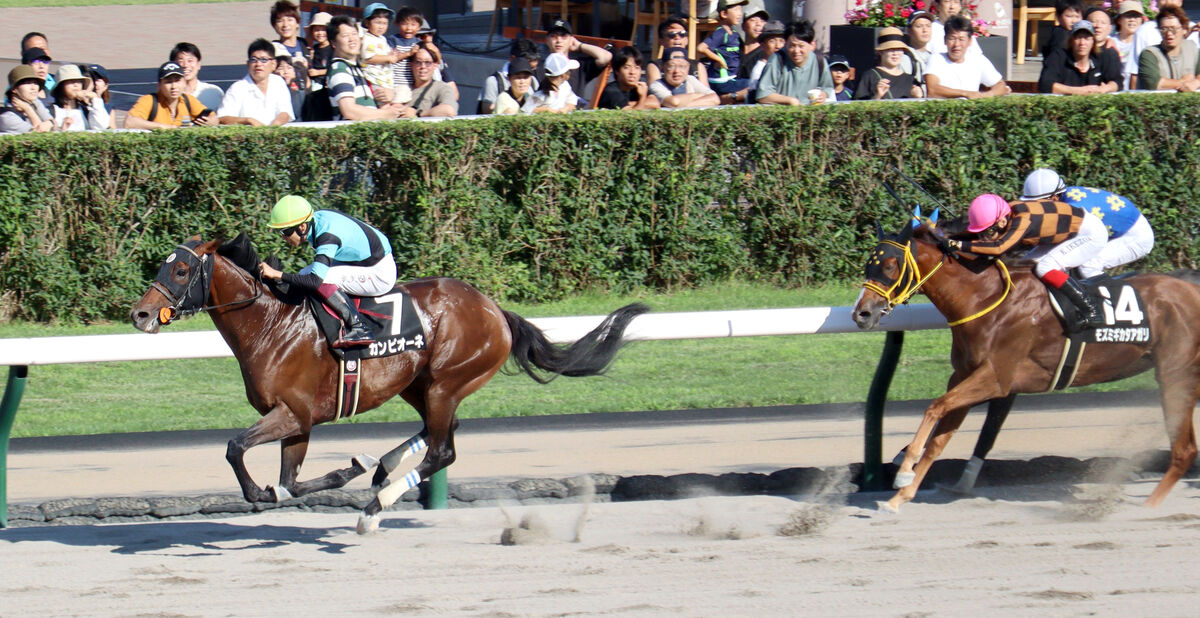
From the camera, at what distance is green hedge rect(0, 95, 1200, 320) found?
8992 millimetres

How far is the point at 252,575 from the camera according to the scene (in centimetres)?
489

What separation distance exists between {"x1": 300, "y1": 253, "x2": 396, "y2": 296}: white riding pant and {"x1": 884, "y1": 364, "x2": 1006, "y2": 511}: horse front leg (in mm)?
2264

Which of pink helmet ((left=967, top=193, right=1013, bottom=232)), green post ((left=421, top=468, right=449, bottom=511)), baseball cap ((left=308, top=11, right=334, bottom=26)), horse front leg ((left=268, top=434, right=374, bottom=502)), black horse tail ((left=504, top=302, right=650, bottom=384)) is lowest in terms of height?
green post ((left=421, top=468, right=449, bottom=511))

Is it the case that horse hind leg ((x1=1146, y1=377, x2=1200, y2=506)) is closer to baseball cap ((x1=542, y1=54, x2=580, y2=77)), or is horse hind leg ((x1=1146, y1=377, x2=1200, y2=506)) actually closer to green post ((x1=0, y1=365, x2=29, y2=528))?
green post ((x1=0, y1=365, x2=29, y2=528))

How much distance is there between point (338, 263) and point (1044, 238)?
3.04 meters

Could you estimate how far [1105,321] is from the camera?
578 centimetres

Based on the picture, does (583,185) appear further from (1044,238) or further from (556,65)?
(1044,238)

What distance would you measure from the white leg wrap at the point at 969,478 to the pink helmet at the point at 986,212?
3.41ft

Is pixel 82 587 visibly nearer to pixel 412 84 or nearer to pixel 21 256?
pixel 21 256

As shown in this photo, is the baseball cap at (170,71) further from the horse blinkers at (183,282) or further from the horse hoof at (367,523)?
the horse hoof at (367,523)

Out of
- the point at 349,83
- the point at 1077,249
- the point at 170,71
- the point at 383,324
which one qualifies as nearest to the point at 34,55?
the point at 170,71

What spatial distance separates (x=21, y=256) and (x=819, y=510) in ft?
19.3

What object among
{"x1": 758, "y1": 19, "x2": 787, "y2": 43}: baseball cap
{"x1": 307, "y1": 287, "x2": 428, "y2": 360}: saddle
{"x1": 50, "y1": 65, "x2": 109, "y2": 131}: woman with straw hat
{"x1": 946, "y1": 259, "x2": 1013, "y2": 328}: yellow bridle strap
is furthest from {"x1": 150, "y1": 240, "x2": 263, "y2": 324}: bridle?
{"x1": 758, "y1": 19, "x2": 787, "y2": 43}: baseball cap

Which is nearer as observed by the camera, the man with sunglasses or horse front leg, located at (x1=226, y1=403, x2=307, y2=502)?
horse front leg, located at (x1=226, y1=403, x2=307, y2=502)
